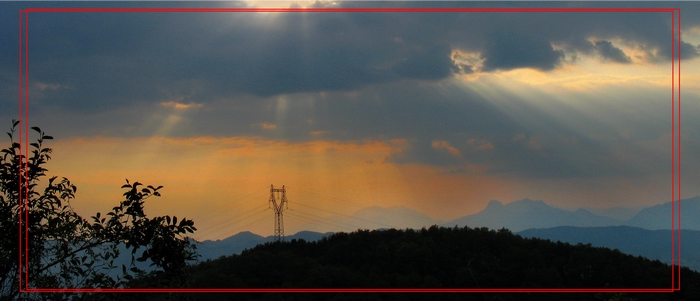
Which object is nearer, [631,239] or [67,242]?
[67,242]

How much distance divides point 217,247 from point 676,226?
3853 centimetres

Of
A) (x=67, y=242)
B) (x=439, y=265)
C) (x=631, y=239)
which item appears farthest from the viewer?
(x=631, y=239)

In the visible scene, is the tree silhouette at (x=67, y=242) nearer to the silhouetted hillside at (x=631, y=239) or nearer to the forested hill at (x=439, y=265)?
the forested hill at (x=439, y=265)

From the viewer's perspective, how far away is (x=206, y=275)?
40094 mm

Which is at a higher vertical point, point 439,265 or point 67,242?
point 67,242

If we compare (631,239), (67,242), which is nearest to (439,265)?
(631,239)

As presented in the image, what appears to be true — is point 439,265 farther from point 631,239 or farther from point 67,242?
point 67,242

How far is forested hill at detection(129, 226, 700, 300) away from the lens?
143 ft

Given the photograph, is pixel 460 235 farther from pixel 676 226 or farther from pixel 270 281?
pixel 676 226

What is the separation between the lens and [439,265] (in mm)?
50875

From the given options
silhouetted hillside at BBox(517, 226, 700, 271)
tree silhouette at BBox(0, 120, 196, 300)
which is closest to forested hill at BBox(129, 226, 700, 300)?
silhouetted hillside at BBox(517, 226, 700, 271)

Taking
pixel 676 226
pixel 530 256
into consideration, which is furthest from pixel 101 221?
pixel 530 256

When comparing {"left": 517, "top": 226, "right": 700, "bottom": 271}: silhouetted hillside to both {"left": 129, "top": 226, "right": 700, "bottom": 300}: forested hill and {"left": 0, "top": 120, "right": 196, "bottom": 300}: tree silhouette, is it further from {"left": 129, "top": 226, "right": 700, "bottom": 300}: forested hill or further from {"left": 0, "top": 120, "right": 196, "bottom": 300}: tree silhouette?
{"left": 0, "top": 120, "right": 196, "bottom": 300}: tree silhouette

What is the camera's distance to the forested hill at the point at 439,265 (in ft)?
143
